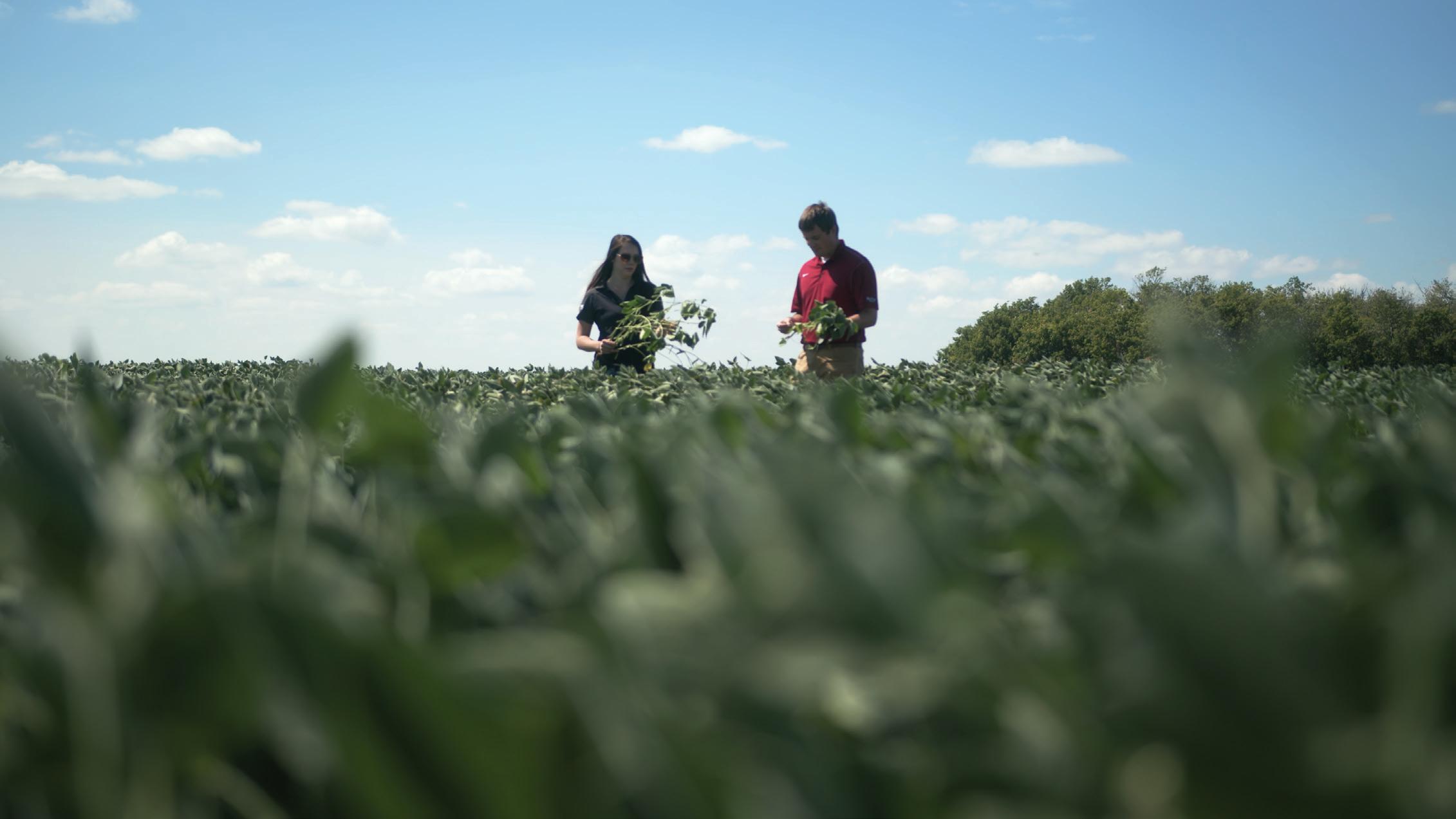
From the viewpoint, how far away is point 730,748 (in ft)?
2.03

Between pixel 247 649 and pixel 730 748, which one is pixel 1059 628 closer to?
pixel 730 748

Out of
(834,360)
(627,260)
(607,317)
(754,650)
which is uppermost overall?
(627,260)

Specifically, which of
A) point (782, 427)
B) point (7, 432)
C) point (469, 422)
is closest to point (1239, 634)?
point (7, 432)

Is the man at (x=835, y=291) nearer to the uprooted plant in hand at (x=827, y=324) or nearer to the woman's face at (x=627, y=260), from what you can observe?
the uprooted plant in hand at (x=827, y=324)

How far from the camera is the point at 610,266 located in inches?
516

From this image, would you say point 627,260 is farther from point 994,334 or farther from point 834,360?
point 994,334

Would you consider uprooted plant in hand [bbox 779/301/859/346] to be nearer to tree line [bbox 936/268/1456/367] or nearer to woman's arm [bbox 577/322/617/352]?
woman's arm [bbox 577/322/617/352]

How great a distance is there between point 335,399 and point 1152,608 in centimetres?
87

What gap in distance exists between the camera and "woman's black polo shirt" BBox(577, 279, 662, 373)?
1235 centimetres

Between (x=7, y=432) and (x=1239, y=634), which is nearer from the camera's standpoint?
(x=1239, y=634)

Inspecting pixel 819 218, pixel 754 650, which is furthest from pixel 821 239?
pixel 754 650

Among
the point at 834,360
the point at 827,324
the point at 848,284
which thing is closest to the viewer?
the point at 827,324

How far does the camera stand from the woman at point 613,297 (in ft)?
40.4

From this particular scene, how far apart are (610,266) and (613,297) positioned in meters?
0.58
